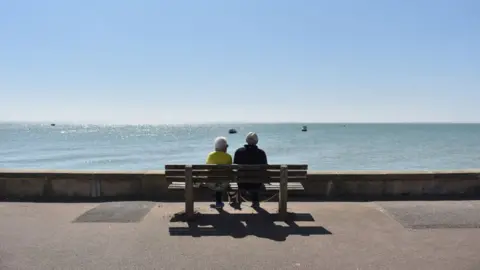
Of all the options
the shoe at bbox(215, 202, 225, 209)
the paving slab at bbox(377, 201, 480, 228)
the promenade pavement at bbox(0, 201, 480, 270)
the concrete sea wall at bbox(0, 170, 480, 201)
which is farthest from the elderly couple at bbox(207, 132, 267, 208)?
the paving slab at bbox(377, 201, 480, 228)

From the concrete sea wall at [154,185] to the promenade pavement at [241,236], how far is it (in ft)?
1.88

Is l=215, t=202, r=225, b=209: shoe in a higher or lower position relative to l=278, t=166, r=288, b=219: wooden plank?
lower

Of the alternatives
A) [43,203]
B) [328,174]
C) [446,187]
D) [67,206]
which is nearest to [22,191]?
[43,203]

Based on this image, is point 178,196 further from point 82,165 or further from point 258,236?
point 82,165

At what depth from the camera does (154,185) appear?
7.48 metres

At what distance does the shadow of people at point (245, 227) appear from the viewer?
5293 millimetres

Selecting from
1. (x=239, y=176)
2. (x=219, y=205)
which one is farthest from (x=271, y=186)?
(x=219, y=205)

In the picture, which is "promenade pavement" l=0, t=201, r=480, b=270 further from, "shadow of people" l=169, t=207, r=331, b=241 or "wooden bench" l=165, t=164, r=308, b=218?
"wooden bench" l=165, t=164, r=308, b=218

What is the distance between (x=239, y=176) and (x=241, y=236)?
1104 millimetres

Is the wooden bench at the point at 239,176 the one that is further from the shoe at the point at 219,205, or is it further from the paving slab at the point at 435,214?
the paving slab at the point at 435,214

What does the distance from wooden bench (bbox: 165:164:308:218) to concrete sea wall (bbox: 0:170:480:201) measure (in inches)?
54.2

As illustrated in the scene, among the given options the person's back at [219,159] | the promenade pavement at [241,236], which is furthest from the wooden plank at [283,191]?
the person's back at [219,159]

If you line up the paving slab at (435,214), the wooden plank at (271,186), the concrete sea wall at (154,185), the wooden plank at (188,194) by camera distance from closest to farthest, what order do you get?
1. the paving slab at (435,214)
2. the wooden plank at (188,194)
3. the wooden plank at (271,186)
4. the concrete sea wall at (154,185)

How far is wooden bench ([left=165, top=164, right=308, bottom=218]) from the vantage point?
5980mm
